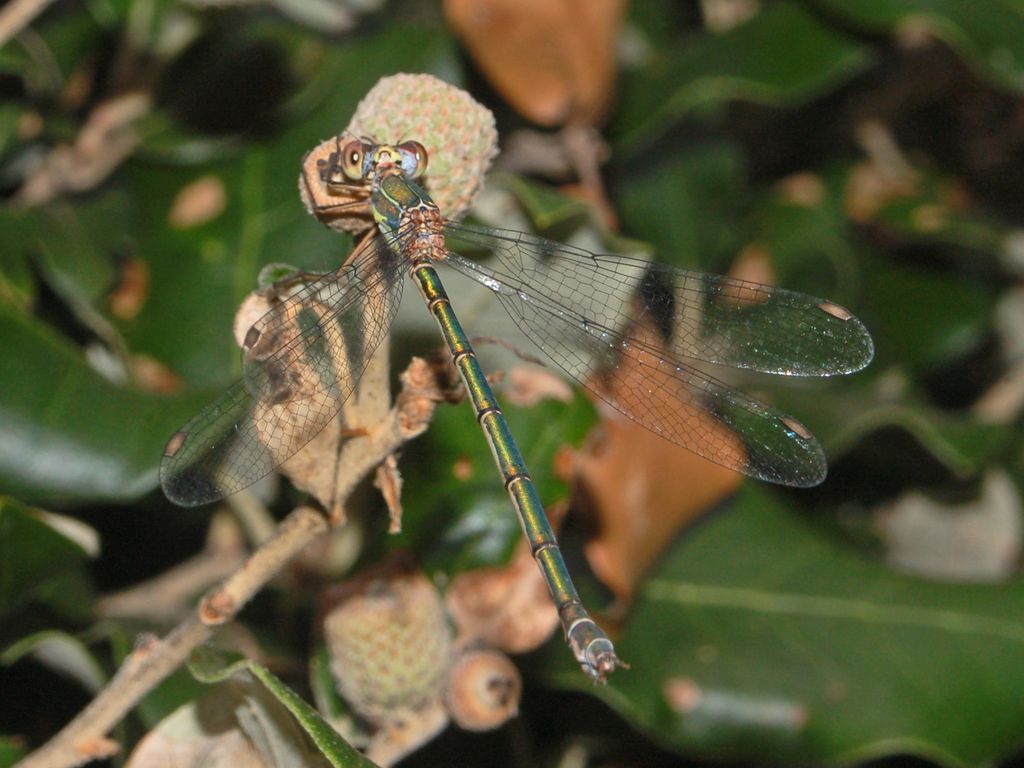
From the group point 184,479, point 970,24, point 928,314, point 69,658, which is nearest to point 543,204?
point 184,479

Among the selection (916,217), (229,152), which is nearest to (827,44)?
(916,217)

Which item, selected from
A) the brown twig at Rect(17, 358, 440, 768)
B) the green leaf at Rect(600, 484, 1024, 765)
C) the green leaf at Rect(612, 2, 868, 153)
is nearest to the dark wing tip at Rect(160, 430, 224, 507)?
the brown twig at Rect(17, 358, 440, 768)

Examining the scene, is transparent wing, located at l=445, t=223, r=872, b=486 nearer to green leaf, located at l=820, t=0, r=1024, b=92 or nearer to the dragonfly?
the dragonfly

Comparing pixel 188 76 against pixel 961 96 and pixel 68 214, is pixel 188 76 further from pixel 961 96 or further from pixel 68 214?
pixel 961 96

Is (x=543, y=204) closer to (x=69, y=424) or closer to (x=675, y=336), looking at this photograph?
(x=675, y=336)

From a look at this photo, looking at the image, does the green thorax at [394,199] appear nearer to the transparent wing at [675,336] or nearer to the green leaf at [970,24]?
the transparent wing at [675,336]

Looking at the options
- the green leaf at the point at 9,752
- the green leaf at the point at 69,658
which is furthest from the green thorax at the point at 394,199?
the green leaf at the point at 9,752
